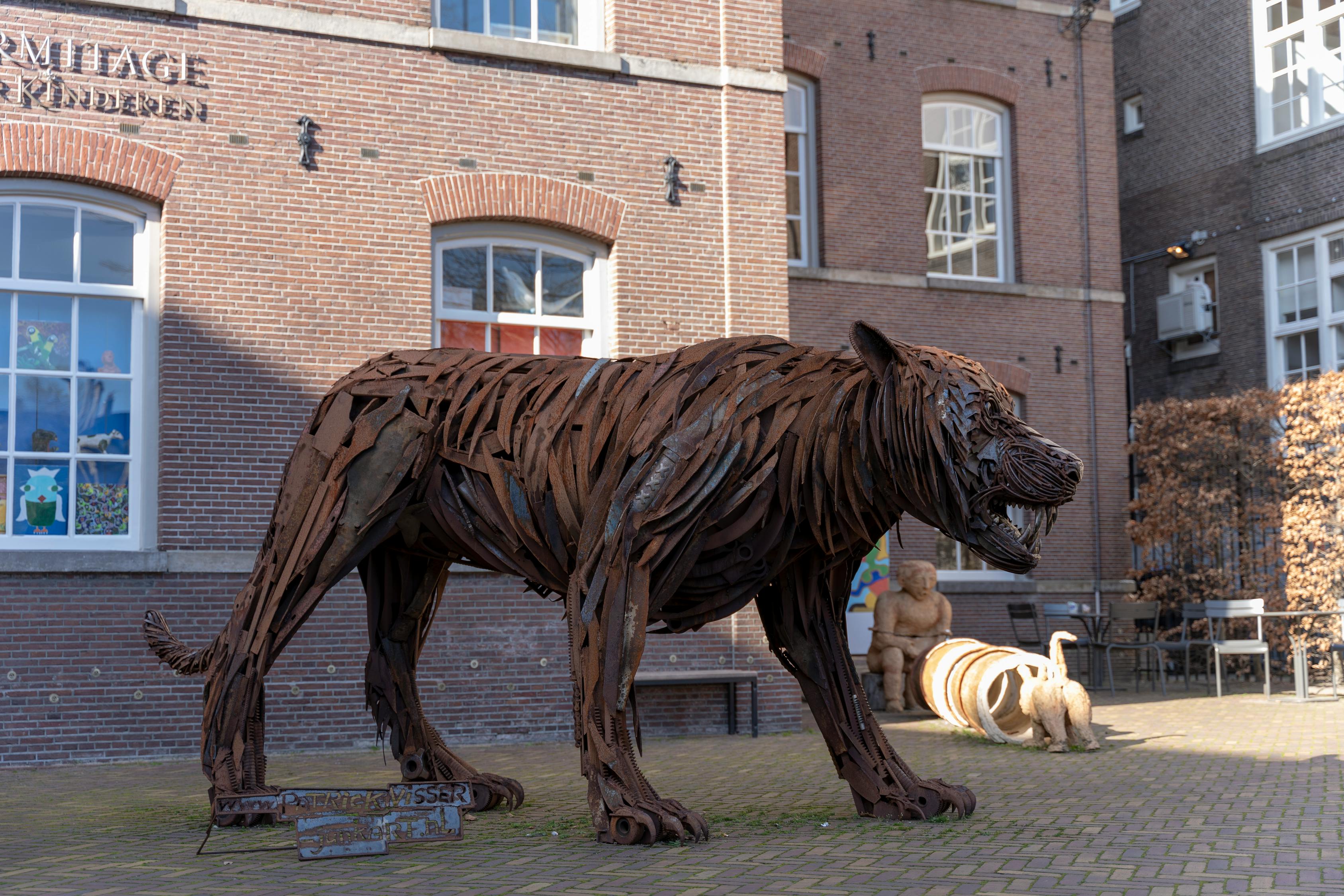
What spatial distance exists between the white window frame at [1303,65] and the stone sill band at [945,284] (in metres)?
3.69

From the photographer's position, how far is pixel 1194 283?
783 inches

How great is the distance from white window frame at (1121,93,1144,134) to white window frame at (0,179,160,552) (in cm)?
1633

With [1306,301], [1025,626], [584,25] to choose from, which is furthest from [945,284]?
[584,25]

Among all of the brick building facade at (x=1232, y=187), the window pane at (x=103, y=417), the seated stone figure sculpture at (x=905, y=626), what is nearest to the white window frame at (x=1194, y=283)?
the brick building facade at (x=1232, y=187)

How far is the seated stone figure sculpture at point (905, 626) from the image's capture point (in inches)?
489

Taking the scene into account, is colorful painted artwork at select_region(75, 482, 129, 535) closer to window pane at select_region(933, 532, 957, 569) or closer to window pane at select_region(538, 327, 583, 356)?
window pane at select_region(538, 327, 583, 356)

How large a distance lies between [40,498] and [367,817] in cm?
560

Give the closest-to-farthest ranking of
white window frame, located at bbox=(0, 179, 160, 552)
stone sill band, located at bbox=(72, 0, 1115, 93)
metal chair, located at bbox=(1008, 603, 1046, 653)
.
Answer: white window frame, located at bbox=(0, 179, 160, 552)
stone sill band, located at bbox=(72, 0, 1115, 93)
metal chair, located at bbox=(1008, 603, 1046, 653)

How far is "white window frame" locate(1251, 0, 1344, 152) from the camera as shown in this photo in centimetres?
1805

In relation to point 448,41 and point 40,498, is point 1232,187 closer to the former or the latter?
point 448,41

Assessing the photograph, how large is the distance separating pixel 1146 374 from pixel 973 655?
42.3 feet

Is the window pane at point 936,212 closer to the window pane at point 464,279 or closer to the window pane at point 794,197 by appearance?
the window pane at point 794,197

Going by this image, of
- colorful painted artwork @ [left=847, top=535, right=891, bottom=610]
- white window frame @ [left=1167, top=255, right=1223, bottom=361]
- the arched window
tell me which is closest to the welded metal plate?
colorful painted artwork @ [left=847, top=535, right=891, bottom=610]

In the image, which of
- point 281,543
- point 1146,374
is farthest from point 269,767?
point 1146,374
